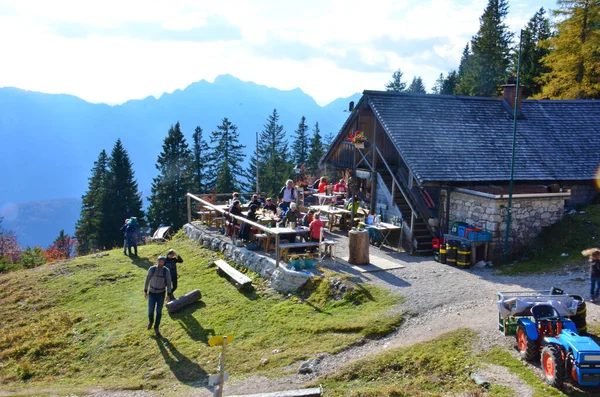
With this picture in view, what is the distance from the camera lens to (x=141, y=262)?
1875 centimetres

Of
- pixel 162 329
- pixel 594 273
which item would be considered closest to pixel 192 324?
pixel 162 329

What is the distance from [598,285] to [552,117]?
11926mm

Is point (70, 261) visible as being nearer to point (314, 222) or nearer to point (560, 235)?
point (314, 222)

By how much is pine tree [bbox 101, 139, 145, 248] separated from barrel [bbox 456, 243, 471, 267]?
34475 mm

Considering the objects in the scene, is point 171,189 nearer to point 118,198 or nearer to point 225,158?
point 118,198

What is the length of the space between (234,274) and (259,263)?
804 millimetres

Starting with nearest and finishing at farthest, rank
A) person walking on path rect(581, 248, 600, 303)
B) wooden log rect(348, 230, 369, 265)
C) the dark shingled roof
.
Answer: person walking on path rect(581, 248, 600, 303), wooden log rect(348, 230, 369, 265), the dark shingled roof

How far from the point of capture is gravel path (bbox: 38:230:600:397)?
855 cm

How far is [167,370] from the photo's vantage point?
9945mm

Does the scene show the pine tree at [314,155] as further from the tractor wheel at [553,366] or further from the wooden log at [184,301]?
the tractor wheel at [553,366]

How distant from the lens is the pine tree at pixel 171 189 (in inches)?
1713

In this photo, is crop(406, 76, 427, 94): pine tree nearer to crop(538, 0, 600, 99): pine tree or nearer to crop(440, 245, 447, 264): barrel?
crop(538, 0, 600, 99): pine tree

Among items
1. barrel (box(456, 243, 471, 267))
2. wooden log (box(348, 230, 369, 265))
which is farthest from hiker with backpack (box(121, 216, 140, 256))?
barrel (box(456, 243, 471, 267))

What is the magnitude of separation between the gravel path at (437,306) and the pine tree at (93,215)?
3258 cm
